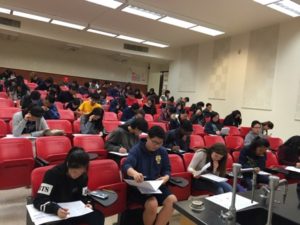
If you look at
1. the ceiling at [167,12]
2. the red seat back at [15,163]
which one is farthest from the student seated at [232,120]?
the red seat back at [15,163]

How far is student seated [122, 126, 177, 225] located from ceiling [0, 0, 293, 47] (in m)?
5.22

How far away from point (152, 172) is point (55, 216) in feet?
3.88

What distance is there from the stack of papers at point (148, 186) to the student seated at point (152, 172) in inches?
2.0

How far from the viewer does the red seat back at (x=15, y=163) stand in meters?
2.95

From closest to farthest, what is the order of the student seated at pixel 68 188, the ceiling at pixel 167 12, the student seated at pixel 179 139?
the student seated at pixel 68 188 < the student seated at pixel 179 139 < the ceiling at pixel 167 12

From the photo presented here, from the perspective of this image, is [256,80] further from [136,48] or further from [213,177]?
[213,177]

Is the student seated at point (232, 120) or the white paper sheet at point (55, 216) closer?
the white paper sheet at point (55, 216)

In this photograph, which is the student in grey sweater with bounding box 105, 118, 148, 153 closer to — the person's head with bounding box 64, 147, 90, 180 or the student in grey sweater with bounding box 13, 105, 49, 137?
the student in grey sweater with bounding box 13, 105, 49, 137

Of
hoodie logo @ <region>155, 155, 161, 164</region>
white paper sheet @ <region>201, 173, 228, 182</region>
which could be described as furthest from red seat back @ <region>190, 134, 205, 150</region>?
hoodie logo @ <region>155, 155, 161, 164</region>

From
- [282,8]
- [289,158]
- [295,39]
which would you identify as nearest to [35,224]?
[289,158]

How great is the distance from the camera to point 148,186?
2512mm

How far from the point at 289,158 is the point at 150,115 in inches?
142

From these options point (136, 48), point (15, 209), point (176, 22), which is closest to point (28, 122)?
point (15, 209)

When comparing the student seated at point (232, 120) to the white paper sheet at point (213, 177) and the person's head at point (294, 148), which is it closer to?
the person's head at point (294, 148)
